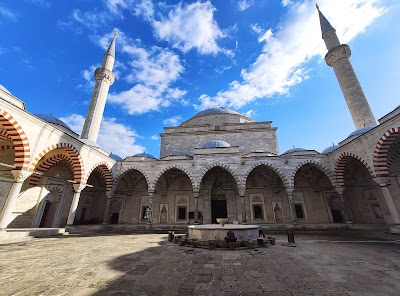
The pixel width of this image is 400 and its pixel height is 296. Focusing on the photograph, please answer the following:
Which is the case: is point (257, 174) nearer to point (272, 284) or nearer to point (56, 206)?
point (272, 284)

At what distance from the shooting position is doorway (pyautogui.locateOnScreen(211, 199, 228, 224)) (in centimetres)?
1527

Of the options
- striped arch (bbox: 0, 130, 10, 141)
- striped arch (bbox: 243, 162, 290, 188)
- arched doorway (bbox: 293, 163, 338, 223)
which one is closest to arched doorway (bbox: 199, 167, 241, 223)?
striped arch (bbox: 243, 162, 290, 188)

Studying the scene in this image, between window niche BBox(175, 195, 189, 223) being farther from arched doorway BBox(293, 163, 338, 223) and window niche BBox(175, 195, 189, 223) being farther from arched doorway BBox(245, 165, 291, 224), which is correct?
arched doorway BBox(293, 163, 338, 223)

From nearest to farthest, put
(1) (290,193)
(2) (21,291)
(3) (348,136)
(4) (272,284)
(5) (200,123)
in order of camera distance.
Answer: (2) (21,291) → (4) (272,284) → (1) (290,193) → (3) (348,136) → (5) (200,123)

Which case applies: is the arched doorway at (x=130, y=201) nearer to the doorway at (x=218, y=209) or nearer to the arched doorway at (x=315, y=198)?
the doorway at (x=218, y=209)

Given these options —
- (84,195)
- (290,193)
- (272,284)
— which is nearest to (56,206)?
(84,195)

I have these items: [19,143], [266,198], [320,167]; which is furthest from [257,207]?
[19,143]

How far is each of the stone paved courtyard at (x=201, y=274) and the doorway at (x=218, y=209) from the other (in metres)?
10.4

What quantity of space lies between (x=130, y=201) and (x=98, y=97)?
10451 millimetres

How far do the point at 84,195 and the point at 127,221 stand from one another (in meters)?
4.35

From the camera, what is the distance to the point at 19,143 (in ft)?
27.1

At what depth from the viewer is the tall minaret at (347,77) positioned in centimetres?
1470

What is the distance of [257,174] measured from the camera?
16000mm

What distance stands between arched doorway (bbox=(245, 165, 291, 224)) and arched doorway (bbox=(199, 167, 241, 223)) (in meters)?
1.19
